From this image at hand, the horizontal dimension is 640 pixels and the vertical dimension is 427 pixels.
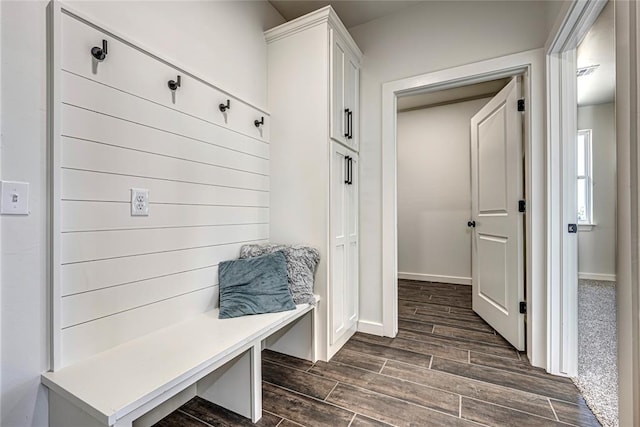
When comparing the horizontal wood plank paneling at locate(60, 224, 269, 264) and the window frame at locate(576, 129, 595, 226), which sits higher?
the window frame at locate(576, 129, 595, 226)

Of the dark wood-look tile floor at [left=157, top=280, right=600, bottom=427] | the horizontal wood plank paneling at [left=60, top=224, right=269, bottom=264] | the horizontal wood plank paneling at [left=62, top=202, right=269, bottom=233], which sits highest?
the horizontal wood plank paneling at [left=62, top=202, right=269, bottom=233]

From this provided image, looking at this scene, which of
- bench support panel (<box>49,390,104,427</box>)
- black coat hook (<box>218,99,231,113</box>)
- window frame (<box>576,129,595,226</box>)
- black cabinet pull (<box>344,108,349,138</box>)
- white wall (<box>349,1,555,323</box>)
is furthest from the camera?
window frame (<box>576,129,595,226</box>)

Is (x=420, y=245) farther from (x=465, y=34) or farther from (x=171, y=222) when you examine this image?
(x=171, y=222)

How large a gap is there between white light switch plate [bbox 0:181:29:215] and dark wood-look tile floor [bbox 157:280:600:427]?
114 cm

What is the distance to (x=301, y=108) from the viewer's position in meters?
1.98

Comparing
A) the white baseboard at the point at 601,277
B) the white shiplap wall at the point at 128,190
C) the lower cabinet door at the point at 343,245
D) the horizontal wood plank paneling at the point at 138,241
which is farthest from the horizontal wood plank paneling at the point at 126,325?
the white baseboard at the point at 601,277

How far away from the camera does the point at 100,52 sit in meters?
1.13

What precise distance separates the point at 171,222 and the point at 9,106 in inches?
27.4

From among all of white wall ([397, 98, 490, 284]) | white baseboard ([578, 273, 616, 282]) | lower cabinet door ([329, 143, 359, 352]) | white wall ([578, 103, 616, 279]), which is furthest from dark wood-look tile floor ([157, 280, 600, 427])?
white baseboard ([578, 273, 616, 282])

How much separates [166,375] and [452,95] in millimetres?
4195

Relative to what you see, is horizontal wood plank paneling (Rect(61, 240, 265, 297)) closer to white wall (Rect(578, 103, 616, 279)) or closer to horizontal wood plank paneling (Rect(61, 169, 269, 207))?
horizontal wood plank paneling (Rect(61, 169, 269, 207))

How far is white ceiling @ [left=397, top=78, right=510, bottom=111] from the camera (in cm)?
349

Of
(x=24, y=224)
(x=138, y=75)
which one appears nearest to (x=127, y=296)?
(x=24, y=224)

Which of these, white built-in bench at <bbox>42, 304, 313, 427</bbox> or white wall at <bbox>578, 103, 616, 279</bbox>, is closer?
white built-in bench at <bbox>42, 304, 313, 427</bbox>
